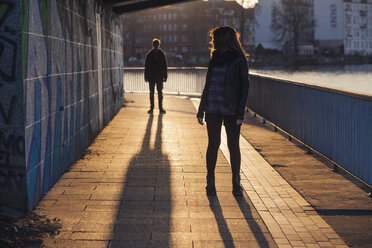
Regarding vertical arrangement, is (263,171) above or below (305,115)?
below

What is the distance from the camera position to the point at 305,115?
30.6ft

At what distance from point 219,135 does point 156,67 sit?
8983 mm

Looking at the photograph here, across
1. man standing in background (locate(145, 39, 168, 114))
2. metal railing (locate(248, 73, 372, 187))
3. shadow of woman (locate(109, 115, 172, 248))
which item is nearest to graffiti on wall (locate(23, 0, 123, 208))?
shadow of woman (locate(109, 115, 172, 248))

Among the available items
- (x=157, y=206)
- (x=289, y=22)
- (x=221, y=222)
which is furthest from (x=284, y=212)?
(x=289, y=22)

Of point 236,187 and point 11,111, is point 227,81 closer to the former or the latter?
point 236,187

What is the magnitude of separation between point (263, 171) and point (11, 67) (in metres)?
3.78

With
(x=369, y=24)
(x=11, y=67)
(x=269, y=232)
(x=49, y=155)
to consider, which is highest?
(x=369, y=24)

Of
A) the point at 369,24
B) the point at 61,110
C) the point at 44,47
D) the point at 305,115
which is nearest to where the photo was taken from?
the point at 44,47

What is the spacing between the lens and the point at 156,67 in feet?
48.7

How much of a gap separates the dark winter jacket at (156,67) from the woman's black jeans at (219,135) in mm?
8769

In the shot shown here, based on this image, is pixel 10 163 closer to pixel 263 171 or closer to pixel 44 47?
pixel 44 47

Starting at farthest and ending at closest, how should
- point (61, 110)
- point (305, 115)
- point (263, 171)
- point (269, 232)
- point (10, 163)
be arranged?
1. point (305, 115)
2. point (263, 171)
3. point (61, 110)
4. point (10, 163)
5. point (269, 232)

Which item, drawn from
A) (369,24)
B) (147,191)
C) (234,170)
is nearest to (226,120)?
(234,170)

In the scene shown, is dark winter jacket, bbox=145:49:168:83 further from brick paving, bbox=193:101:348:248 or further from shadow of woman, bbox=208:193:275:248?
shadow of woman, bbox=208:193:275:248
